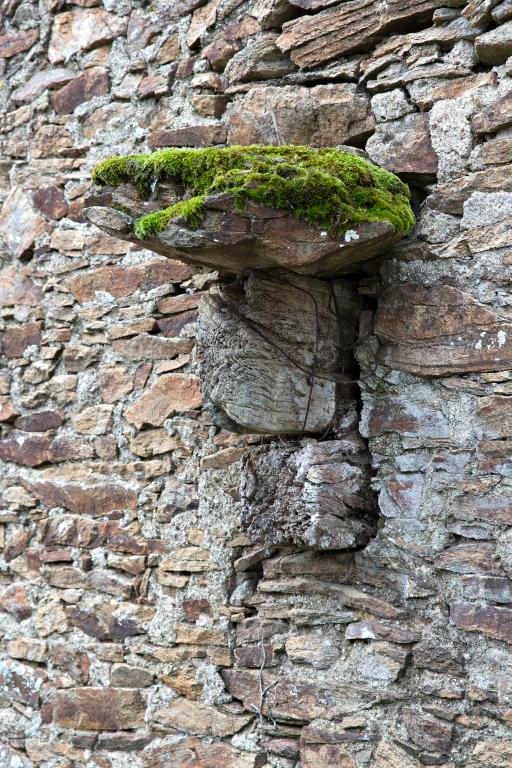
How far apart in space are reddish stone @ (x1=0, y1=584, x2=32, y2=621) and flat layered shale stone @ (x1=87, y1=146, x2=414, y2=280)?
1813 millimetres

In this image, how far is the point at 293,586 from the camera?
2.91 metres

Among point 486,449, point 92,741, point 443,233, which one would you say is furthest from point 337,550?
point 92,741

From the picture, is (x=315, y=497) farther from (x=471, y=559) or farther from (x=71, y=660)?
(x=71, y=660)

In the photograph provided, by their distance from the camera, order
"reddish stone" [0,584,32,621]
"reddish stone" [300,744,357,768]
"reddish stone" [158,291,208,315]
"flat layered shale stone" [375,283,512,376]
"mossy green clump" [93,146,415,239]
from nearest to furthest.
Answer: "mossy green clump" [93,146,415,239] < "flat layered shale stone" [375,283,512,376] < "reddish stone" [300,744,357,768] < "reddish stone" [158,291,208,315] < "reddish stone" [0,584,32,621]

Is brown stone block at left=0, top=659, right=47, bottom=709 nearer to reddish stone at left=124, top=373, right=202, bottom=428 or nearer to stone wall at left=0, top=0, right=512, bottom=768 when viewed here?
stone wall at left=0, top=0, right=512, bottom=768

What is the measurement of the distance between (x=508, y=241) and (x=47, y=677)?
247 cm

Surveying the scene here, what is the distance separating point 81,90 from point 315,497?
2199 mm

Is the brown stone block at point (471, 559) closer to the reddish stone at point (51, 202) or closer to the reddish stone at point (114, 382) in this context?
the reddish stone at point (114, 382)

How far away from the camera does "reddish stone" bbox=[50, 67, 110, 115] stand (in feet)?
12.5

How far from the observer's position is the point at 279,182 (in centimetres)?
246

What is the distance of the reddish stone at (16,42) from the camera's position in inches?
161

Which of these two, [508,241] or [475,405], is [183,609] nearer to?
[475,405]

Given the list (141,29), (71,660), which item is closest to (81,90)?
(141,29)

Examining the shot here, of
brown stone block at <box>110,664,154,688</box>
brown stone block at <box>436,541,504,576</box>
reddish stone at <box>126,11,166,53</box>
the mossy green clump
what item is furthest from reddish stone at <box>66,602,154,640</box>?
reddish stone at <box>126,11,166,53</box>
